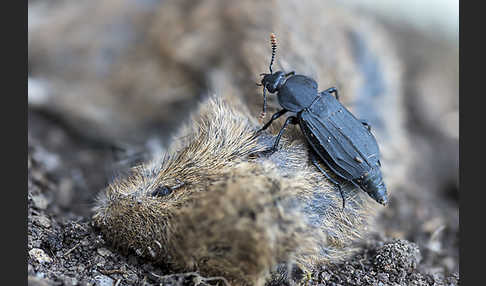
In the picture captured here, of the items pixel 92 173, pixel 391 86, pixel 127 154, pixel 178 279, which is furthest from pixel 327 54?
pixel 178 279

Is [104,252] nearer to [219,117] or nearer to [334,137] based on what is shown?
[219,117]

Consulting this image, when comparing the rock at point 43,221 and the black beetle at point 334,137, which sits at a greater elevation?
the black beetle at point 334,137

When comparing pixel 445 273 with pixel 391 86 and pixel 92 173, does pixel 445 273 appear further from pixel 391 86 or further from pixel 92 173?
pixel 92 173

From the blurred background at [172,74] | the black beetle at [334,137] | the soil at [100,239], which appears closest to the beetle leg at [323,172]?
the black beetle at [334,137]

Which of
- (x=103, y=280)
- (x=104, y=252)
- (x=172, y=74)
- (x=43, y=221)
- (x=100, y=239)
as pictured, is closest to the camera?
(x=103, y=280)

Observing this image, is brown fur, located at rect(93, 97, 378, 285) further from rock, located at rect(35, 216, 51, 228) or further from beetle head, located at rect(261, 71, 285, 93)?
rock, located at rect(35, 216, 51, 228)

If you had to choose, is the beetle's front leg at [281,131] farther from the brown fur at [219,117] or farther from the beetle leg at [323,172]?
the beetle leg at [323,172]

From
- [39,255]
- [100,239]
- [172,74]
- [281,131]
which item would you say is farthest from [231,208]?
[172,74]

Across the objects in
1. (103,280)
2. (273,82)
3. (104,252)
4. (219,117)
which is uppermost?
(273,82)
